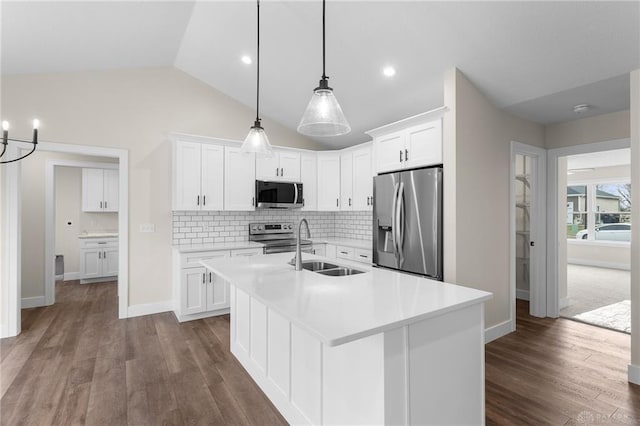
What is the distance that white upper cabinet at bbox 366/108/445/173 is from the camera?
124 inches

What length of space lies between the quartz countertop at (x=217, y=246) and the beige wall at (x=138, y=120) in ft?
1.22

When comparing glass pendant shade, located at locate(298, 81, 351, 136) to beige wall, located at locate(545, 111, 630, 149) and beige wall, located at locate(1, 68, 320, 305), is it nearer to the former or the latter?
beige wall, located at locate(1, 68, 320, 305)

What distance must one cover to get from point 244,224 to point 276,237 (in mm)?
529

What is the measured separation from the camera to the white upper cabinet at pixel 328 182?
5.08m

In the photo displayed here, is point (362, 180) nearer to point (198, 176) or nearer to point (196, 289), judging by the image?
point (198, 176)

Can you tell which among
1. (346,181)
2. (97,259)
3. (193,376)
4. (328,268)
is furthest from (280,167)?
(97,259)

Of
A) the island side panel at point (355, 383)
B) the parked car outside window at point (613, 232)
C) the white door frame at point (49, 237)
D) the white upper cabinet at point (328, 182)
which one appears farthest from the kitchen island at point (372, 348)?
the parked car outside window at point (613, 232)

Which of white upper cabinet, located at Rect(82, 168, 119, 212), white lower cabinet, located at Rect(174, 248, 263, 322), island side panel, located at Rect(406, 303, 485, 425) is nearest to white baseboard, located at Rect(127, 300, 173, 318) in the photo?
white lower cabinet, located at Rect(174, 248, 263, 322)

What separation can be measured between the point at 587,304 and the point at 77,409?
596 cm

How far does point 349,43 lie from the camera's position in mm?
3148

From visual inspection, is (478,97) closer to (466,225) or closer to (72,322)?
(466,225)

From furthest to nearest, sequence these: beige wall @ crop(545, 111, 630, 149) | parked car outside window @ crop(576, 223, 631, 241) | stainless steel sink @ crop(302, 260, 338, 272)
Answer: parked car outside window @ crop(576, 223, 631, 241) → beige wall @ crop(545, 111, 630, 149) → stainless steel sink @ crop(302, 260, 338, 272)

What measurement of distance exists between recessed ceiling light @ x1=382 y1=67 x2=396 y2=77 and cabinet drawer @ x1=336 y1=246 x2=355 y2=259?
2.28 meters

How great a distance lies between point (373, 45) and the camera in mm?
3047
